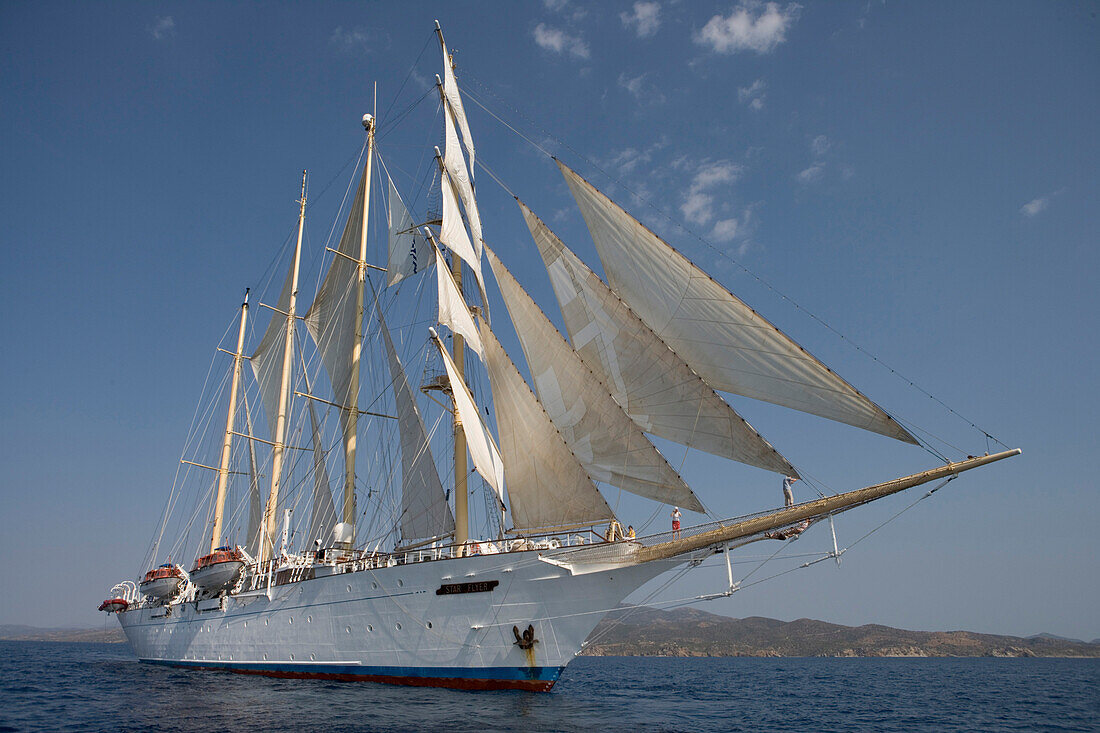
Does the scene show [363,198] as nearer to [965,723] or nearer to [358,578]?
[358,578]

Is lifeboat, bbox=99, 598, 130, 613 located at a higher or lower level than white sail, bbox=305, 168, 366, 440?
lower

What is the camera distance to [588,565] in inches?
740

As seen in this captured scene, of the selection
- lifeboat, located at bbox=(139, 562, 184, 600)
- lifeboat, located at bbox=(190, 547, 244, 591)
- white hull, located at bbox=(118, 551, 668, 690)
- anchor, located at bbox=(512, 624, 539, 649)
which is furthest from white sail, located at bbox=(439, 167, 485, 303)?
lifeboat, located at bbox=(139, 562, 184, 600)

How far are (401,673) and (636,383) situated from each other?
488 inches

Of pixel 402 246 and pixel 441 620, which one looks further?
pixel 402 246

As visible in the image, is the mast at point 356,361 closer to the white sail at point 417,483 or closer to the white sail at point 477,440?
the white sail at point 417,483

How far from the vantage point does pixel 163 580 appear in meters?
33.9

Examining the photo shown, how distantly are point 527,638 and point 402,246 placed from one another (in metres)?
21.2

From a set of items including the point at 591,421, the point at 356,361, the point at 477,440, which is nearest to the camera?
the point at 591,421

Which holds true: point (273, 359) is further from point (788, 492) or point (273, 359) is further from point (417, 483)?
point (788, 492)

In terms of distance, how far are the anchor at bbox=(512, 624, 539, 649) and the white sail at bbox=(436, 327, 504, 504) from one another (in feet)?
12.7

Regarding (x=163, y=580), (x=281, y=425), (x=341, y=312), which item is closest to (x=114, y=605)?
(x=163, y=580)

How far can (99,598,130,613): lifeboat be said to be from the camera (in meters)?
41.0

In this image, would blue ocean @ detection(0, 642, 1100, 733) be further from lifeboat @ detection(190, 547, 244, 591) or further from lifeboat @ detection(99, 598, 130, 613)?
lifeboat @ detection(99, 598, 130, 613)
